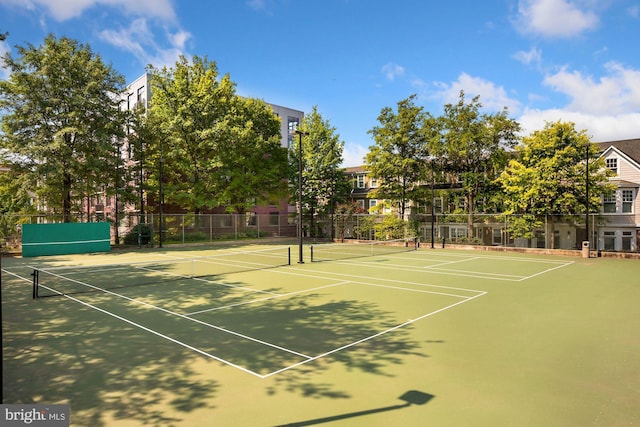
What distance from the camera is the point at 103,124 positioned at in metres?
31.5

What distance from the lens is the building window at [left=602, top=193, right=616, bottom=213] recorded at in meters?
33.7

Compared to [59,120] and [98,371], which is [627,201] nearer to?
[98,371]

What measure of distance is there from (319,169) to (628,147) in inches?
1136

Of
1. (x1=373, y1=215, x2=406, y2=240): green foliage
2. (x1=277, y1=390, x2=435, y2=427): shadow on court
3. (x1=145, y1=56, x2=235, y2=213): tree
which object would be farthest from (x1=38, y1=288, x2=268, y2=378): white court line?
(x1=373, y1=215, x2=406, y2=240): green foliage

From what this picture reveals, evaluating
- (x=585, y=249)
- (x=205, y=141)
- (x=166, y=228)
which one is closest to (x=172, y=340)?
(x=585, y=249)

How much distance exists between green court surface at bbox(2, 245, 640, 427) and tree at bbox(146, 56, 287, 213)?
2228 centimetres

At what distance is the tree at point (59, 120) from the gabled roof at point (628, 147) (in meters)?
43.4

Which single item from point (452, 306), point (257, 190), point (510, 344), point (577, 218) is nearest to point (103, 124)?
point (257, 190)

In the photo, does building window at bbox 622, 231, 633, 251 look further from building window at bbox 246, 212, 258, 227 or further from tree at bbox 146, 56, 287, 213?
building window at bbox 246, 212, 258, 227

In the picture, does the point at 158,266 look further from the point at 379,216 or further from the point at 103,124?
the point at 379,216

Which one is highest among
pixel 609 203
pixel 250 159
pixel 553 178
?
pixel 250 159

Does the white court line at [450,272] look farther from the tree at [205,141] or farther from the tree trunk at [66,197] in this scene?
the tree trunk at [66,197]

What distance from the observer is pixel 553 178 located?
99.3 ft

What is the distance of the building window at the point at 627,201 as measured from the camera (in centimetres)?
3337
